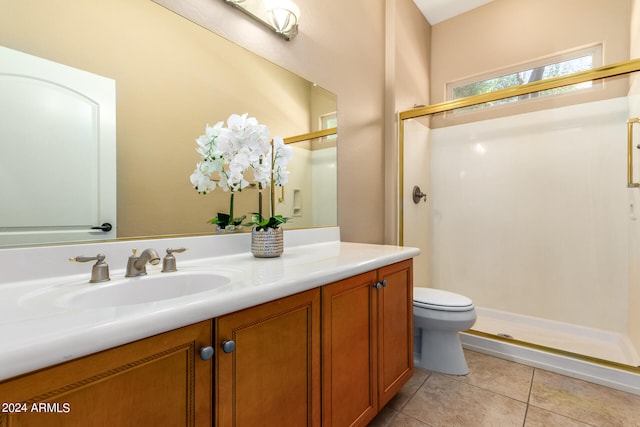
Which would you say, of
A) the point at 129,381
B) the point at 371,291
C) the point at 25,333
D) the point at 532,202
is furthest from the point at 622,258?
the point at 25,333

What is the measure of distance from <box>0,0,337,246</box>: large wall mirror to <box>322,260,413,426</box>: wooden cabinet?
0.63m

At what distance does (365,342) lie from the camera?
3.65 feet

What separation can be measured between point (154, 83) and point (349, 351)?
1.18m

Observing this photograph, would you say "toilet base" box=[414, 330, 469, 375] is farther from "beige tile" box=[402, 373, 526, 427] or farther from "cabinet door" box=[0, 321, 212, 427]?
"cabinet door" box=[0, 321, 212, 427]

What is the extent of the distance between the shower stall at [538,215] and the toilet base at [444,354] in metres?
0.40

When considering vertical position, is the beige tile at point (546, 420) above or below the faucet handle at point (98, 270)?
below

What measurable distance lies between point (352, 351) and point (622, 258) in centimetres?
230

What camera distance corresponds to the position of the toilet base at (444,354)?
5.65ft

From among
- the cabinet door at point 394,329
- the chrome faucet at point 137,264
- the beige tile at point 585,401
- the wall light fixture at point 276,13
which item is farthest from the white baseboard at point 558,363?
the wall light fixture at point 276,13

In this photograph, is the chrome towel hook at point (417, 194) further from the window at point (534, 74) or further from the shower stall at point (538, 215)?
the window at point (534, 74)

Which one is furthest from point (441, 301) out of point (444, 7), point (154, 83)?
point (444, 7)

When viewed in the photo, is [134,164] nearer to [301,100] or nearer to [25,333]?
[25,333]

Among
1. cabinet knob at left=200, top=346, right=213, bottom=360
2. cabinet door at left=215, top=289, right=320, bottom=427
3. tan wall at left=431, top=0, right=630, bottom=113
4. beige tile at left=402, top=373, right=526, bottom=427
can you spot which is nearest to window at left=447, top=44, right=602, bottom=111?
tan wall at left=431, top=0, right=630, bottom=113

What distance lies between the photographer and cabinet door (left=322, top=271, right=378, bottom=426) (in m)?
0.94
